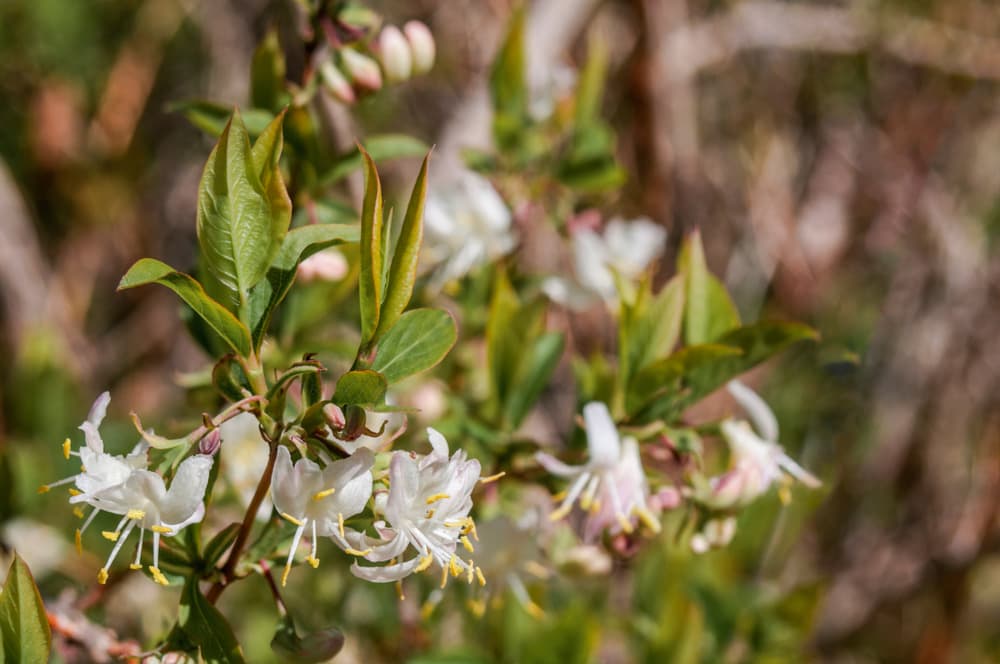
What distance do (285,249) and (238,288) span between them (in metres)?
0.04

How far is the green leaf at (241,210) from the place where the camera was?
60cm

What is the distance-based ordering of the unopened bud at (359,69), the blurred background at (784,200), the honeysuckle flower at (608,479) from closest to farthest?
1. the honeysuckle flower at (608,479)
2. the unopened bud at (359,69)
3. the blurred background at (784,200)

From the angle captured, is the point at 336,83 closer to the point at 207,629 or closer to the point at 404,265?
the point at 404,265

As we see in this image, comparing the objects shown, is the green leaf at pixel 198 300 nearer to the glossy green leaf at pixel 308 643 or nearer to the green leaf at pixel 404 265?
the green leaf at pixel 404 265

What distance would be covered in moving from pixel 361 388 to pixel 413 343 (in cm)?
6

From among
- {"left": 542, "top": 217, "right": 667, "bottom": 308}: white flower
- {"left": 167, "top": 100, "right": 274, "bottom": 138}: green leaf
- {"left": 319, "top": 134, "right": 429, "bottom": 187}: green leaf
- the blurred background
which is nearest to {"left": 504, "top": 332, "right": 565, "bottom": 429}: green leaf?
{"left": 542, "top": 217, "right": 667, "bottom": 308}: white flower

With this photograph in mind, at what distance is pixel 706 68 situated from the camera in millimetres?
2324

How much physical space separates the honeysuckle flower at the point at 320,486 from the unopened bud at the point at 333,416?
20mm

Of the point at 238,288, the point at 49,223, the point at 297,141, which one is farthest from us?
the point at 49,223

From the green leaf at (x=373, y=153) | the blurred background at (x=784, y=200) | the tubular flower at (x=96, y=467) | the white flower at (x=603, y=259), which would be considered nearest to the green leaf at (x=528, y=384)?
the white flower at (x=603, y=259)

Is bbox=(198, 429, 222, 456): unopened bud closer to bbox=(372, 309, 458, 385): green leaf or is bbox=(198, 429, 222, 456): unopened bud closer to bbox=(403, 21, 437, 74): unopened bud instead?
bbox=(372, 309, 458, 385): green leaf

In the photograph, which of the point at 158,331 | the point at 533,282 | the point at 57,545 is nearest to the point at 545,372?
the point at 533,282

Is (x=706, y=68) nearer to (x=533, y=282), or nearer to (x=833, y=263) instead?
(x=833, y=263)

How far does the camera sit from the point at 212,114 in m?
0.88
